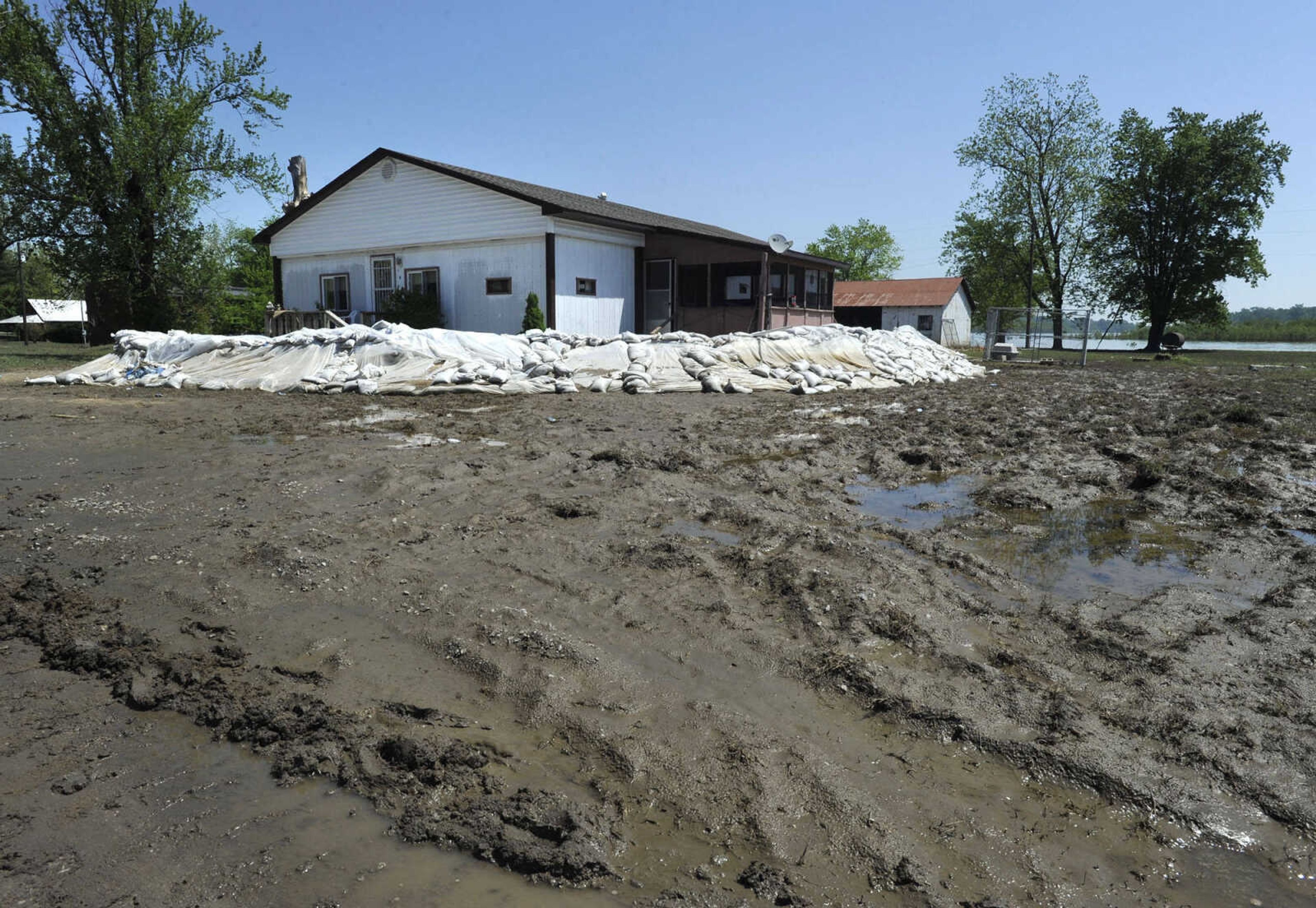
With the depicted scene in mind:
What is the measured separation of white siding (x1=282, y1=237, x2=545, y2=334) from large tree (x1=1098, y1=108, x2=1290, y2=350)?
115ft

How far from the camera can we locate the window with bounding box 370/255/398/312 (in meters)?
21.7

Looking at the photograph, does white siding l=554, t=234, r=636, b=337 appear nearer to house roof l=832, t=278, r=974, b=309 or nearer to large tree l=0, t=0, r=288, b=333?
large tree l=0, t=0, r=288, b=333

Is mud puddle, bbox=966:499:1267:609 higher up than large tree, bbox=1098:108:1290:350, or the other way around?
large tree, bbox=1098:108:1290:350

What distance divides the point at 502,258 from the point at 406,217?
3398 millimetres

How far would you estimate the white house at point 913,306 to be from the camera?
45.1m

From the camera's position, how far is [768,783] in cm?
227

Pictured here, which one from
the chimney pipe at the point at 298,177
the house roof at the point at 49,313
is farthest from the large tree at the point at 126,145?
the house roof at the point at 49,313

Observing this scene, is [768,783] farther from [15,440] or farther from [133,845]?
[15,440]

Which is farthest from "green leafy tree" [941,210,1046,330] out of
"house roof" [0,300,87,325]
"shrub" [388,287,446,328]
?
"house roof" [0,300,87,325]

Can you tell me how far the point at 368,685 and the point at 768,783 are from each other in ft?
4.84

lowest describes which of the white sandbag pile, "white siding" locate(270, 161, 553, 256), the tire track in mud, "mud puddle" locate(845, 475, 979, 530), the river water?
the tire track in mud

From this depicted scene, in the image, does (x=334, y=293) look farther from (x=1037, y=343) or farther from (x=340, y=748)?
(x=1037, y=343)

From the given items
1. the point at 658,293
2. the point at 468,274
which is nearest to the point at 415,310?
the point at 468,274

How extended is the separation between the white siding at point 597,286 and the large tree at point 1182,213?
31732 millimetres
